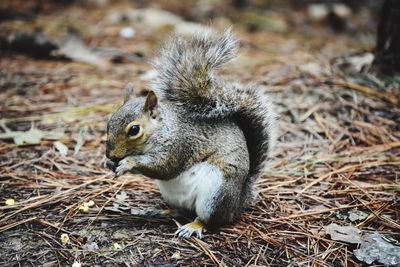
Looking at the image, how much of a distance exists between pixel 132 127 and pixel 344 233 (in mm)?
972

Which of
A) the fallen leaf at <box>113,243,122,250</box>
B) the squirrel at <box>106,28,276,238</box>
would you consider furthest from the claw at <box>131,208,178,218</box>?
the fallen leaf at <box>113,243,122,250</box>

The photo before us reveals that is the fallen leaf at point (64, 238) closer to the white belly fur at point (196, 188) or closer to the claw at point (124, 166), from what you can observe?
the claw at point (124, 166)

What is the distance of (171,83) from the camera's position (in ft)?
6.17

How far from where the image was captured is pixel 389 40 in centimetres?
302

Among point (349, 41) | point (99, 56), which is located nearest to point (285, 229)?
point (99, 56)

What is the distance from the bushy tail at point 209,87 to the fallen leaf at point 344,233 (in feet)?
1.46

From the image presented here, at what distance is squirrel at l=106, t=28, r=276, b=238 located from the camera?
174 centimetres

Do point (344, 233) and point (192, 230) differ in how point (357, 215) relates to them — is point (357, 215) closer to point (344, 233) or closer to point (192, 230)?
point (344, 233)

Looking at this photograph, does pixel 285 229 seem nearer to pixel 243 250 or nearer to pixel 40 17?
pixel 243 250

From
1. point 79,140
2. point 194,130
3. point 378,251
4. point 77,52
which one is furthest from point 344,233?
point 77,52

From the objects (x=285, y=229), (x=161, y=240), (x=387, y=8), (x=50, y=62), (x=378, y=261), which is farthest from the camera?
(x=50, y=62)

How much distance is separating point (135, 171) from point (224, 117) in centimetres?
46

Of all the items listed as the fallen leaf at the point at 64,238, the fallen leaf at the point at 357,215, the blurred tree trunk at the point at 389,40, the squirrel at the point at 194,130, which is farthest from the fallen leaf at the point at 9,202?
the blurred tree trunk at the point at 389,40

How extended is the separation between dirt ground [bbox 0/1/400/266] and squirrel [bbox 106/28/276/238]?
0.45 feet
